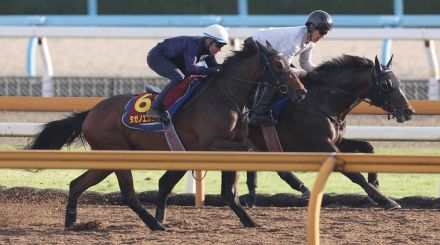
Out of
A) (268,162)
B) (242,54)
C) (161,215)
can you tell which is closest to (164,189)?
(161,215)

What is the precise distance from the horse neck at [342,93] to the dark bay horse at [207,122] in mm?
637

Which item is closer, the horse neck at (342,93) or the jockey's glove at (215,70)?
the jockey's glove at (215,70)

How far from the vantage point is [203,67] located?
785cm

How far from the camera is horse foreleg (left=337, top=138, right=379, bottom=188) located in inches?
342

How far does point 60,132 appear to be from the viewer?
824 centimetres

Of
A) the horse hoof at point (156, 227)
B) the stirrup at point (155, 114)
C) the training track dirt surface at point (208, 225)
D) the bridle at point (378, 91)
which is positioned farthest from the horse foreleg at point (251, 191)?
the horse hoof at point (156, 227)

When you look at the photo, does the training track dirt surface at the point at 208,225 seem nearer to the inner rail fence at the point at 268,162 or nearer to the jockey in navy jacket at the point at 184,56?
the jockey in navy jacket at the point at 184,56

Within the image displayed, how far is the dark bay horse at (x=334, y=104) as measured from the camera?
8289 millimetres

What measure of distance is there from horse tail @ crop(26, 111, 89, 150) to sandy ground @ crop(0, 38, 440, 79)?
31.8 ft

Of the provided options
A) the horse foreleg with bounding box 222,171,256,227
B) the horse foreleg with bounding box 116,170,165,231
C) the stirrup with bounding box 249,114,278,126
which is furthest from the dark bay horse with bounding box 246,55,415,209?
the horse foreleg with bounding box 116,170,165,231

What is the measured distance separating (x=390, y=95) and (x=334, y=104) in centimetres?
43

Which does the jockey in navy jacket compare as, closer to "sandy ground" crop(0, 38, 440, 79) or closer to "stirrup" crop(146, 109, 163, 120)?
"stirrup" crop(146, 109, 163, 120)

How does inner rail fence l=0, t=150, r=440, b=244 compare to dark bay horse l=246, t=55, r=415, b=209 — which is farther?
dark bay horse l=246, t=55, r=415, b=209
